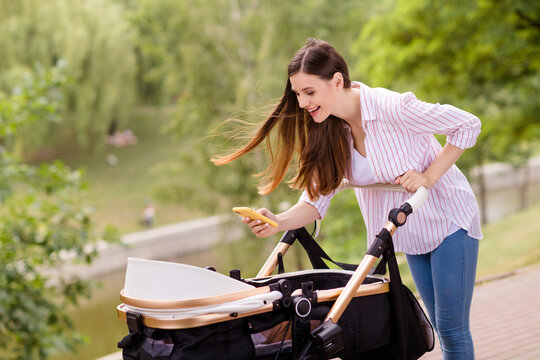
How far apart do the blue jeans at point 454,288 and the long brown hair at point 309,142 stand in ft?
1.65

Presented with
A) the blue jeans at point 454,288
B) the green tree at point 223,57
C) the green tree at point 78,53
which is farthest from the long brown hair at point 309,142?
the green tree at point 78,53

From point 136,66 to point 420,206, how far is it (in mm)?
20126

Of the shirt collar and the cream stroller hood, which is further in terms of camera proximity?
the shirt collar

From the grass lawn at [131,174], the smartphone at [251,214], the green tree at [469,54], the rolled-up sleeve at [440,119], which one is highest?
the rolled-up sleeve at [440,119]

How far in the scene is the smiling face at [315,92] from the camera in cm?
243

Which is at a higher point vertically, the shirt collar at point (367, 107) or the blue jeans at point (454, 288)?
the shirt collar at point (367, 107)

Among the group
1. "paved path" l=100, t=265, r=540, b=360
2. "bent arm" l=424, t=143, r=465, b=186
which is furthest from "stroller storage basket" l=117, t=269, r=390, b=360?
"paved path" l=100, t=265, r=540, b=360

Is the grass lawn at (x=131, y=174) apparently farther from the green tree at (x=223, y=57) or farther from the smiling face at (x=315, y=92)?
the smiling face at (x=315, y=92)

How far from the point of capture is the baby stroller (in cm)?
213

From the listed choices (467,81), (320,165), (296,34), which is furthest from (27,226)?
(296,34)

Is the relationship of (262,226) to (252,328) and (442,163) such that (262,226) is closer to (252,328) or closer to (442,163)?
(252,328)

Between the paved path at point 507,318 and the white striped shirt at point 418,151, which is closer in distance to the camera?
the white striped shirt at point 418,151

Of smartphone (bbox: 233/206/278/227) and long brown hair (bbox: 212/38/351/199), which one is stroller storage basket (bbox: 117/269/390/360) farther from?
long brown hair (bbox: 212/38/351/199)

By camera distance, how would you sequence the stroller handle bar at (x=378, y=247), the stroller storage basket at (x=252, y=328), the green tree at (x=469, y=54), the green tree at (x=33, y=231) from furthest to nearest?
the green tree at (x=469, y=54) < the green tree at (x=33, y=231) < the stroller handle bar at (x=378, y=247) < the stroller storage basket at (x=252, y=328)
